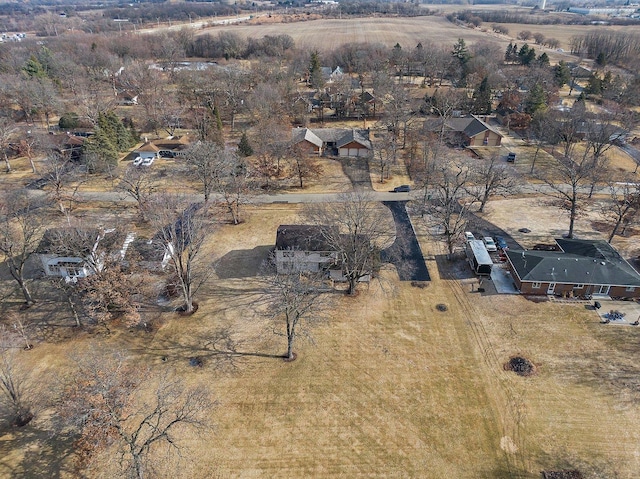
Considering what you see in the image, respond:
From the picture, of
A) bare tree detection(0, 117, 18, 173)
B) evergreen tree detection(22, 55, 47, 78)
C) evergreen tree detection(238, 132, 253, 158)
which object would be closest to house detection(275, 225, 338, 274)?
evergreen tree detection(238, 132, 253, 158)

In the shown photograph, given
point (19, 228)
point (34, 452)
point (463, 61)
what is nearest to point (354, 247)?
point (34, 452)

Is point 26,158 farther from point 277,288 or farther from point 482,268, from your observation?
point 482,268

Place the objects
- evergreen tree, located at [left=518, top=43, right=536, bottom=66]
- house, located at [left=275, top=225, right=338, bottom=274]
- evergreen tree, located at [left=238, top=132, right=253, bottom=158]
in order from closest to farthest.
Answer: house, located at [left=275, top=225, right=338, bottom=274], evergreen tree, located at [left=238, top=132, right=253, bottom=158], evergreen tree, located at [left=518, top=43, right=536, bottom=66]

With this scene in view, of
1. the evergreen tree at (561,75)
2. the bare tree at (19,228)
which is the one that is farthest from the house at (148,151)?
the evergreen tree at (561,75)

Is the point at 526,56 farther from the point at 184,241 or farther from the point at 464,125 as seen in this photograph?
the point at 184,241

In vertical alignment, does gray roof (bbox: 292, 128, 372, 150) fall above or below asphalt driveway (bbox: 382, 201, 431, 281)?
above

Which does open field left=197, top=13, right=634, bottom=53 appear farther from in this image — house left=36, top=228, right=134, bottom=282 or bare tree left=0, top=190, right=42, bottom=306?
house left=36, top=228, right=134, bottom=282

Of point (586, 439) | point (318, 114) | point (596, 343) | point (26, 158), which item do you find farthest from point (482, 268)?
point (26, 158)
